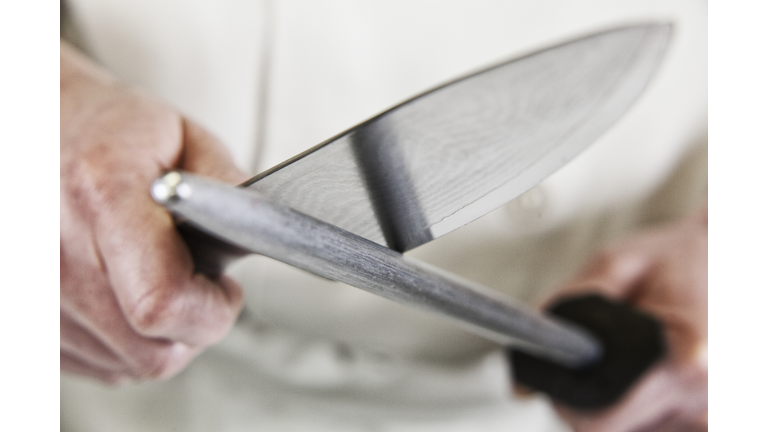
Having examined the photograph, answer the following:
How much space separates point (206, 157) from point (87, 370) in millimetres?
93

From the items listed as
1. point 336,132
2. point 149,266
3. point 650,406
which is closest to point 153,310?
point 149,266

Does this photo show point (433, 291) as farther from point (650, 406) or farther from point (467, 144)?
point (650, 406)

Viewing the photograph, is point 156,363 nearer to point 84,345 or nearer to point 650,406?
point 84,345

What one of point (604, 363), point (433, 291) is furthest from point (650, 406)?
point (433, 291)

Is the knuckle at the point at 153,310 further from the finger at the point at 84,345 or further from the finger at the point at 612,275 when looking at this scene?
the finger at the point at 612,275

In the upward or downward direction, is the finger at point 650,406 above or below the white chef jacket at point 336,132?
below

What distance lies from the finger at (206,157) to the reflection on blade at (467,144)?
49 mm

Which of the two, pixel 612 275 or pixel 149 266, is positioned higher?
pixel 149 266

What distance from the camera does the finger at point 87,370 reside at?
6.7 inches

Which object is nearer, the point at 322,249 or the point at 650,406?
the point at 322,249

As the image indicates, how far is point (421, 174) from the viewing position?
0.33 feet

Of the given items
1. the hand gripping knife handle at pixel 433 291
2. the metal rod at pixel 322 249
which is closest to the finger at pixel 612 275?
the hand gripping knife handle at pixel 433 291

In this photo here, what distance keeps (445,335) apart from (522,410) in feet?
0.20

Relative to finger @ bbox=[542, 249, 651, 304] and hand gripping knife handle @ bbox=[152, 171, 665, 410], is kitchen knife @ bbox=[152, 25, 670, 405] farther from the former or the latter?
finger @ bbox=[542, 249, 651, 304]
